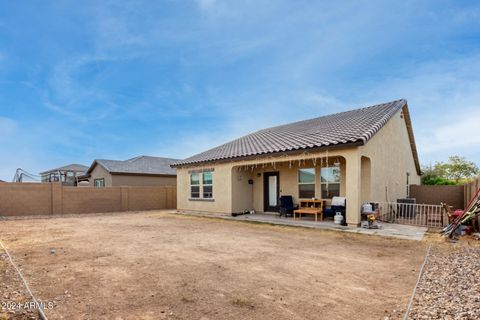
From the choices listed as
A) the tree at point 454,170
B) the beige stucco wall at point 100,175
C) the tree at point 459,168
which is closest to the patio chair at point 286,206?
the beige stucco wall at point 100,175

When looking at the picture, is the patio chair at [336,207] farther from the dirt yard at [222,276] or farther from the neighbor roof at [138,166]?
the neighbor roof at [138,166]

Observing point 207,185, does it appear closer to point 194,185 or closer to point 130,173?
point 194,185

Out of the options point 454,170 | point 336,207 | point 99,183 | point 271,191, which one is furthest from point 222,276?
point 454,170

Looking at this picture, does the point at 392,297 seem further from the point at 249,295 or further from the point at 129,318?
the point at 129,318

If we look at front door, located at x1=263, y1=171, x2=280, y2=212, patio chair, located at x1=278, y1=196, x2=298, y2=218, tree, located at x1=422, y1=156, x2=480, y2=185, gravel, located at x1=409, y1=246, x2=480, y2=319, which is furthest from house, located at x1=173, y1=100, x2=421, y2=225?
tree, located at x1=422, y1=156, x2=480, y2=185

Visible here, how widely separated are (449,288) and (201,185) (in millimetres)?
13326

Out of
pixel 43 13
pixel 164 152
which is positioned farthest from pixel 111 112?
pixel 43 13

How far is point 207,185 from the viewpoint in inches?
626

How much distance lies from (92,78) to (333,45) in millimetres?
15978

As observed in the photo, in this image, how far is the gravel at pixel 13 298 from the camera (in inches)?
127

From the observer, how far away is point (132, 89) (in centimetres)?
2173

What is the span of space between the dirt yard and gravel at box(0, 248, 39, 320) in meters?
0.19

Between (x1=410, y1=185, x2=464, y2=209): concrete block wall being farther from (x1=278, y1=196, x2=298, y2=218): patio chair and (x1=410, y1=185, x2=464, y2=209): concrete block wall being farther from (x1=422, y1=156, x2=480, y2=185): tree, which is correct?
(x1=422, y1=156, x2=480, y2=185): tree

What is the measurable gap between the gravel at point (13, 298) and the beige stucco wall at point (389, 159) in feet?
32.1
